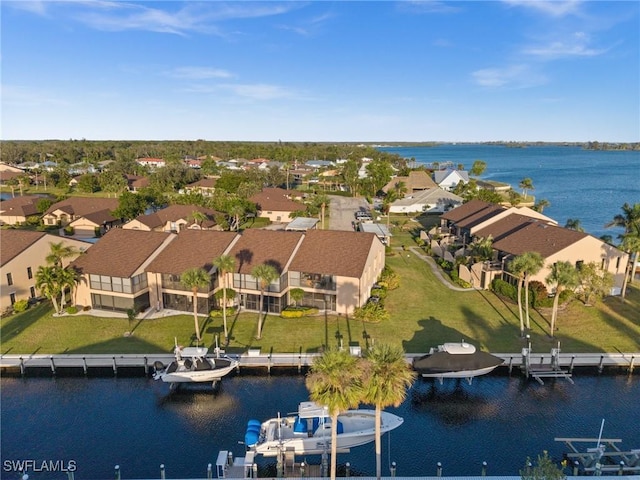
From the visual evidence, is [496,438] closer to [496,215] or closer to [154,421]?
[154,421]

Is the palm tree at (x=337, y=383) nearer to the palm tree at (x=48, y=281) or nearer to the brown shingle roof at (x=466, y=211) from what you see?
the palm tree at (x=48, y=281)

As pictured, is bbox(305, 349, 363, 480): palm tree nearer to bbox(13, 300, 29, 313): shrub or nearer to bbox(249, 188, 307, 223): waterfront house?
bbox(13, 300, 29, 313): shrub

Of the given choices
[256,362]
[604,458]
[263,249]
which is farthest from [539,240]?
[256,362]

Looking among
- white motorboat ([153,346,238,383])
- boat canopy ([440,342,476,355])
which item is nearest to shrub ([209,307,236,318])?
white motorboat ([153,346,238,383])

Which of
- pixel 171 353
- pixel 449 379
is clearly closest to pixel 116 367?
pixel 171 353

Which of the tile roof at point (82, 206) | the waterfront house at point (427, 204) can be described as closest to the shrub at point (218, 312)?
the tile roof at point (82, 206)

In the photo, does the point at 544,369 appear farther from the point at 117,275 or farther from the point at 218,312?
the point at 117,275
